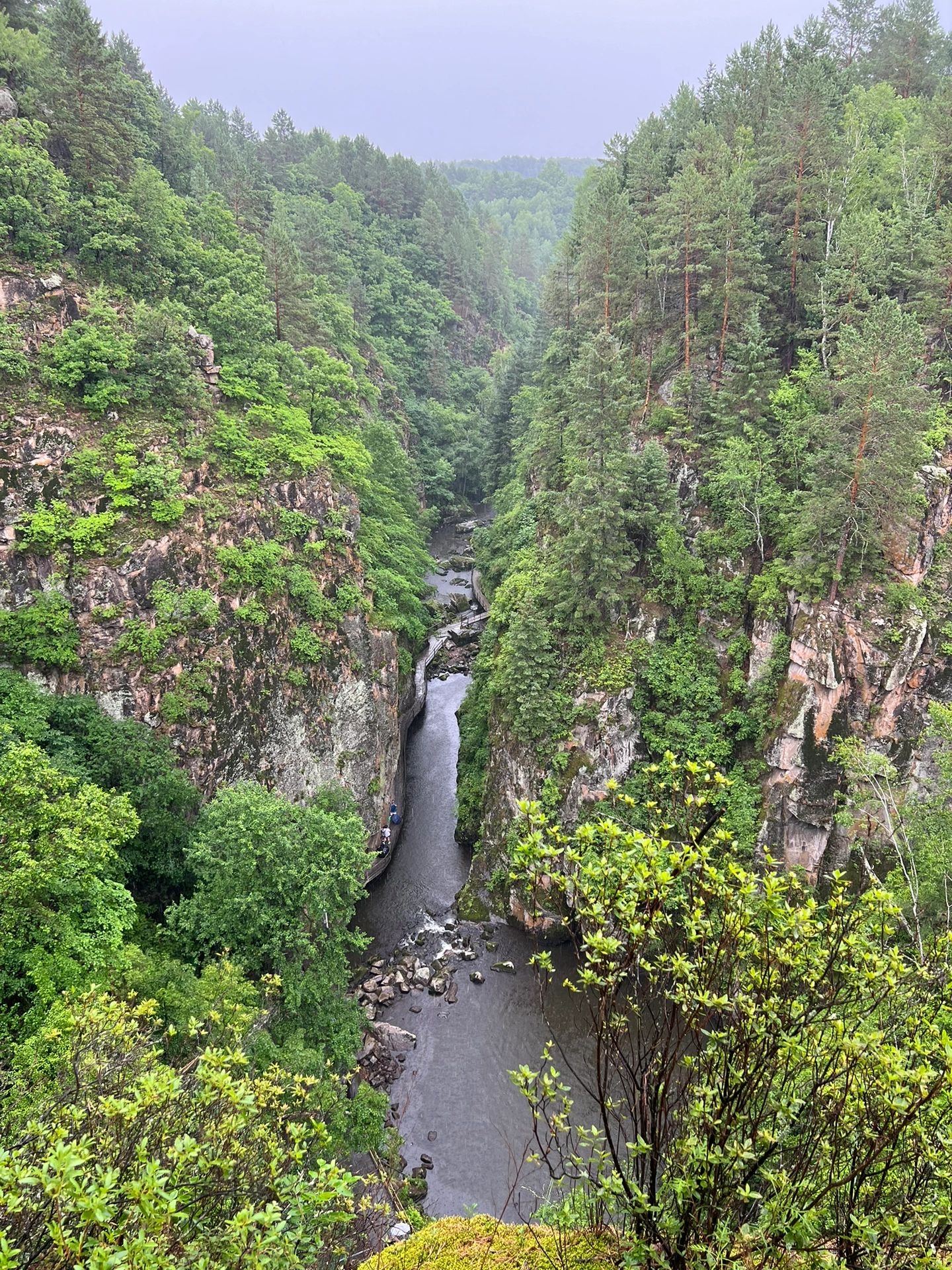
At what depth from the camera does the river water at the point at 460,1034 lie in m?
22.6

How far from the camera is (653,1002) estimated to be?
87.6 ft

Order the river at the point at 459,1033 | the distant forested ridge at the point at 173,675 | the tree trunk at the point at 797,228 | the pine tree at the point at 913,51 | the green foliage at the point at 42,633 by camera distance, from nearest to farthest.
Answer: the distant forested ridge at the point at 173,675
the river at the point at 459,1033
the green foliage at the point at 42,633
the tree trunk at the point at 797,228
the pine tree at the point at 913,51

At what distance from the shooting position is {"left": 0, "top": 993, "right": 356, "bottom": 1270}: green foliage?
4.29m

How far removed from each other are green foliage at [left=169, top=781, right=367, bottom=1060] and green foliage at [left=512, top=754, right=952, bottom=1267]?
17120 mm

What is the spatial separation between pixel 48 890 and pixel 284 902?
710 cm

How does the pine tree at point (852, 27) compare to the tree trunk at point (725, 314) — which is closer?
the tree trunk at point (725, 314)

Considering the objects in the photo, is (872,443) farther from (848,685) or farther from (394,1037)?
(394,1037)

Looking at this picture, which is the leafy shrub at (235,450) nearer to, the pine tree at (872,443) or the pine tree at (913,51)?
the pine tree at (872,443)

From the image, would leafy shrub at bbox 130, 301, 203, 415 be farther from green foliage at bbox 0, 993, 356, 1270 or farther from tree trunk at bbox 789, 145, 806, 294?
tree trunk at bbox 789, 145, 806, 294

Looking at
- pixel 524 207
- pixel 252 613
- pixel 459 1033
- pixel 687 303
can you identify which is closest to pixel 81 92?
pixel 252 613

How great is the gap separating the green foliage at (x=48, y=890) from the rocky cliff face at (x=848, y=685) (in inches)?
903

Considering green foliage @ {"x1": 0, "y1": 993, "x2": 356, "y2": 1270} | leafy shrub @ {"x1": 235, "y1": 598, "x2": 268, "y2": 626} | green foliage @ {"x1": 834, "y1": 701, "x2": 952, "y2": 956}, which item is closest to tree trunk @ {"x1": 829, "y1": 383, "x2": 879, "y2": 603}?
green foliage @ {"x1": 834, "y1": 701, "x2": 952, "y2": 956}

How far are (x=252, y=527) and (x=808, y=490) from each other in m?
24.9

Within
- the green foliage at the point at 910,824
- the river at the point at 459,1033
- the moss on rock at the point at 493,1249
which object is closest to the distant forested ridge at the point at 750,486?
the green foliage at the point at 910,824
